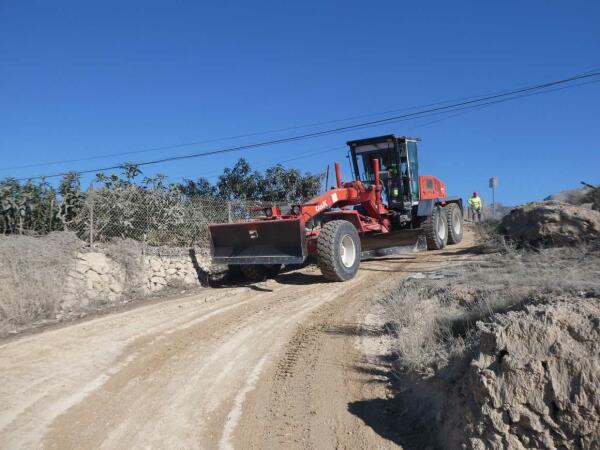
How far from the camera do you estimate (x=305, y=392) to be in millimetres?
4906

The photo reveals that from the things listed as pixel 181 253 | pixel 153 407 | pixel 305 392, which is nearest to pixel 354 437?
pixel 305 392

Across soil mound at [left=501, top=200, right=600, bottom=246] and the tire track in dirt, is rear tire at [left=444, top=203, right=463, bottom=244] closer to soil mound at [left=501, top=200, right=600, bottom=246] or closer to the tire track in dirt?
soil mound at [left=501, top=200, right=600, bottom=246]

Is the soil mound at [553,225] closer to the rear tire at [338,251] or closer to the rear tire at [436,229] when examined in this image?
the rear tire at [436,229]

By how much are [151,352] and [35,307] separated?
3579 millimetres

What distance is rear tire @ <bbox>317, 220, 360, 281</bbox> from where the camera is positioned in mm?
10312

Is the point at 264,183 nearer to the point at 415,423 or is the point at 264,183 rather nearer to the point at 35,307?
the point at 35,307

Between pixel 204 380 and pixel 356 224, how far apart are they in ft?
23.7

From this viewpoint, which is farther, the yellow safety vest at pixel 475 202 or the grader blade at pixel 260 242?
the yellow safety vest at pixel 475 202

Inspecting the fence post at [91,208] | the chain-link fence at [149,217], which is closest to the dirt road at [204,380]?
the fence post at [91,208]

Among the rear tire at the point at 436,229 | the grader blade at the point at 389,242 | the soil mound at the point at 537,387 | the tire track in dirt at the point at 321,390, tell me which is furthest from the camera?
the rear tire at the point at 436,229

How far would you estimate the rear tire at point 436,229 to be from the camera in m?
14.5

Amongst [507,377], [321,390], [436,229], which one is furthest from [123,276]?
[507,377]

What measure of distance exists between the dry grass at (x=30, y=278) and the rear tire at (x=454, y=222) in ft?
37.0

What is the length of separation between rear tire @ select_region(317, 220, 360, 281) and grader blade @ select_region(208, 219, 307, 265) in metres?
0.44
